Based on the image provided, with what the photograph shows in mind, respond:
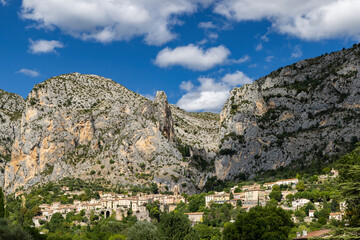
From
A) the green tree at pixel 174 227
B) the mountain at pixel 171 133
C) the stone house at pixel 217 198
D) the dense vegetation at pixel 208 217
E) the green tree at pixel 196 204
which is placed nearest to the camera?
the dense vegetation at pixel 208 217

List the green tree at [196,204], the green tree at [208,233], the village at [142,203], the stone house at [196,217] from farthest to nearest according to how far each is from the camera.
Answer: the green tree at [196,204], the village at [142,203], the stone house at [196,217], the green tree at [208,233]

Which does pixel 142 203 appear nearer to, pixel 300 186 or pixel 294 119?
pixel 300 186

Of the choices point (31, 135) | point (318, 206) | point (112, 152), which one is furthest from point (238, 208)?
point (31, 135)

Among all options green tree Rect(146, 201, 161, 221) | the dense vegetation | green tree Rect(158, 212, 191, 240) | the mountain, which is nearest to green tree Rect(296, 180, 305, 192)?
the dense vegetation

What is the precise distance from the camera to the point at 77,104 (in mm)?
165875

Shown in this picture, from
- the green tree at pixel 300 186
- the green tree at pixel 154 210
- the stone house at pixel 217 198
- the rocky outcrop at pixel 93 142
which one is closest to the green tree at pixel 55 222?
the green tree at pixel 154 210

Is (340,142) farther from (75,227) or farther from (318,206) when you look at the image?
(75,227)

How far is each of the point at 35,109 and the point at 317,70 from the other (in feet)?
371

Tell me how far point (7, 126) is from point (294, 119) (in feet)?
396

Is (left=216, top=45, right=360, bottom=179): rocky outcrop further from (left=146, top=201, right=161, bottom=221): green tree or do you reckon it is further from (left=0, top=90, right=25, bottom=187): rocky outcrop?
(left=0, top=90, right=25, bottom=187): rocky outcrop

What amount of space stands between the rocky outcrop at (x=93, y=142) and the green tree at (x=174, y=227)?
250ft

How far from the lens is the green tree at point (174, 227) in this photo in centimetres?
6034

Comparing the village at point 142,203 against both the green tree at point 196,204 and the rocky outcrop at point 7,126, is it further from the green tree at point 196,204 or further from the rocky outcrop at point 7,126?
the rocky outcrop at point 7,126

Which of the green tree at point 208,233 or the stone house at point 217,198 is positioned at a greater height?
the stone house at point 217,198
